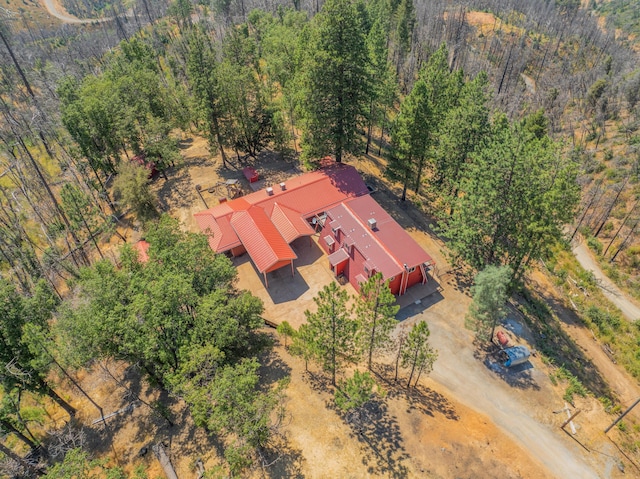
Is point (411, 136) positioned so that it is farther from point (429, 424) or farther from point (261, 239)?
point (429, 424)

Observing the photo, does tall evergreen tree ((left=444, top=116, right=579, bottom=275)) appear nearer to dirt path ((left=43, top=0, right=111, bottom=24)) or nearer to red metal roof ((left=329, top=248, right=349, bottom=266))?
red metal roof ((left=329, top=248, right=349, bottom=266))

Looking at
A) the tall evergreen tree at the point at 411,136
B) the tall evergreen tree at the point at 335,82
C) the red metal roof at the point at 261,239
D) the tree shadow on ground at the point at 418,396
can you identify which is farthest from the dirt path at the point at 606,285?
the red metal roof at the point at 261,239

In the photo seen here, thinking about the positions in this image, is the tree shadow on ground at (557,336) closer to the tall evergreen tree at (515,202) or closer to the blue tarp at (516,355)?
the blue tarp at (516,355)

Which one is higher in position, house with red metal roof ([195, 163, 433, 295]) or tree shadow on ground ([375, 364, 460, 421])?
house with red metal roof ([195, 163, 433, 295])

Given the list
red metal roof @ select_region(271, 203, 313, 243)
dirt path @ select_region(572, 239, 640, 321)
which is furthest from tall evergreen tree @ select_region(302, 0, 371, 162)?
dirt path @ select_region(572, 239, 640, 321)

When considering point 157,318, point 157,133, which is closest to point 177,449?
point 157,318

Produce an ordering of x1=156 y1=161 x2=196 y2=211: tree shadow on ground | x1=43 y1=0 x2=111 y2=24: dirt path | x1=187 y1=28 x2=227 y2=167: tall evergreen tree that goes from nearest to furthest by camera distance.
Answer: x1=187 y1=28 x2=227 y2=167: tall evergreen tree < x1=156 y1=161 x2=196 y2=211: tree shadow on ground < x1=43 y1=0 x2=111 y2=24: dirt path

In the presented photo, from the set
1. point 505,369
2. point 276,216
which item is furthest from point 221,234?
point 505,369
